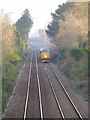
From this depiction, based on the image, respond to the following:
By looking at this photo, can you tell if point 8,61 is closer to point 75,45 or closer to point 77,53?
point 75,45

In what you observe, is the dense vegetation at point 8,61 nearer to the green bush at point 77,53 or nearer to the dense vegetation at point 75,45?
the dense vegetation at point 75,45

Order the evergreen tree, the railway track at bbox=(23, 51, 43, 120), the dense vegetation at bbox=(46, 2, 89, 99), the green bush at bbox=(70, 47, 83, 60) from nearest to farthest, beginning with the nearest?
the railway track at bbox=(23, 51, 43, 120) < the dense vegetation at bbox=(46, 2, 89, 99) < the green bush at bbox=(70, 47, 83, 60) < the evergreen tree

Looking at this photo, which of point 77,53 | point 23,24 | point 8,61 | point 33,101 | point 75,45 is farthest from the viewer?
point 23,24

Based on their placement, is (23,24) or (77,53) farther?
(23,24)

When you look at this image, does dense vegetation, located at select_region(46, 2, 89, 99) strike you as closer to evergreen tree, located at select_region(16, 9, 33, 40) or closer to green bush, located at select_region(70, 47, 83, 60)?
green bush, located at select_region(70, 47, 83, 60)

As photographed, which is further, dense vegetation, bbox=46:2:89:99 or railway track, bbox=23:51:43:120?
dense vegetation, bbox=46:2:89:99

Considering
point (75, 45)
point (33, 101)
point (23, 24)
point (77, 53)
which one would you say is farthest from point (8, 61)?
point (23, 24)

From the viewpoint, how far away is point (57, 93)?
59.4ft

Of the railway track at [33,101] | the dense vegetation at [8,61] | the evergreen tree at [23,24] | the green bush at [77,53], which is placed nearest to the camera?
the railway track at [33,101]

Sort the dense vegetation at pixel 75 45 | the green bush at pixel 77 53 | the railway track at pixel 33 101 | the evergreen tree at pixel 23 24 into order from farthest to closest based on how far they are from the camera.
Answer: the evergreen tree at pixel 23 24 → the green bush at pixel 77 53 → the dense vegetation at pixel 75 45 → the railway track at pixel 33 101

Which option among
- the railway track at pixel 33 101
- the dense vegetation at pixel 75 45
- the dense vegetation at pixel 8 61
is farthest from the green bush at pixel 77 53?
the dense vegetation at pixel 8 61

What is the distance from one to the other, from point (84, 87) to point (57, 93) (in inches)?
112

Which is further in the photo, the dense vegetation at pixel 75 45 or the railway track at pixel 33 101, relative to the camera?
the dense vegetation at pixel 75 45

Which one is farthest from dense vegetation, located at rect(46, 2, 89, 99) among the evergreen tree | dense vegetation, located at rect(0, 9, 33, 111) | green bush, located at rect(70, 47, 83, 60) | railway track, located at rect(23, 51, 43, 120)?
the evergreen tree
